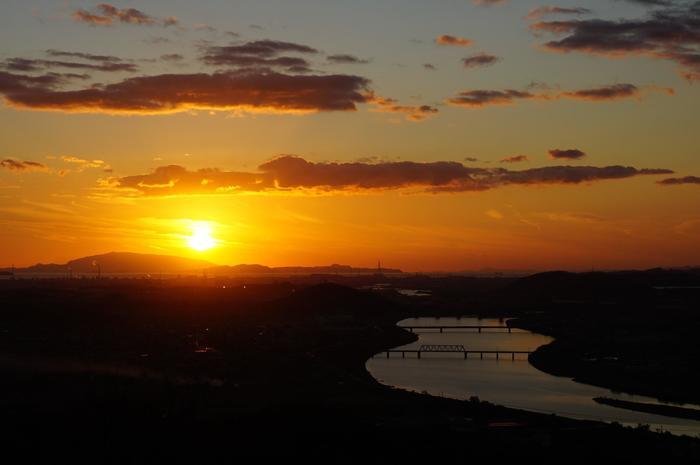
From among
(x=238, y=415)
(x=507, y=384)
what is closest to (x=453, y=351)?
(x=507, y=384)

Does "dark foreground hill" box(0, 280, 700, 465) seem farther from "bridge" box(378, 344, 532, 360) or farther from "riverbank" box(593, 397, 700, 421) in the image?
"riverbank" box(593, 397, 700, 421)

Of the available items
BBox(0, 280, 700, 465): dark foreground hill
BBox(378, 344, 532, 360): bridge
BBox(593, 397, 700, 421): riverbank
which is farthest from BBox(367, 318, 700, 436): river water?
BBox(0, 280, 700, 465): dark foreground hill

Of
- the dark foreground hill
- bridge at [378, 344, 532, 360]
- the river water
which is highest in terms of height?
the dark foreground hill

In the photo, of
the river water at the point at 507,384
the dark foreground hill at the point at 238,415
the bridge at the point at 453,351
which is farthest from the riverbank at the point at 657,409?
the bridge at the point at 453,351

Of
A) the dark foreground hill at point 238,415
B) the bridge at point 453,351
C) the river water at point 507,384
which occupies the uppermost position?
the dark foreground hill at point 238,415

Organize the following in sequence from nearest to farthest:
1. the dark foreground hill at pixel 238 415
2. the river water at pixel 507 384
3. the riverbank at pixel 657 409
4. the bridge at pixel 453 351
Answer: the dark foreground hill at pixel 238 415
the riverbank at pixel 657 409
the river water at pixel 507 384
the bridge at pixel 453 351

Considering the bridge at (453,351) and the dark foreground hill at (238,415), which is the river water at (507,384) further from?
the dark foreground hill at (238,415)

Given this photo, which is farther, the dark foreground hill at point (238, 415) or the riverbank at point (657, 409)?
the riverbank at point (657, 409)

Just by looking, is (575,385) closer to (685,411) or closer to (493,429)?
(685,411)

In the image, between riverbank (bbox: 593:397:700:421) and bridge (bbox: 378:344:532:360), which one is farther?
bridge (bbox: 378:344:532:360)
